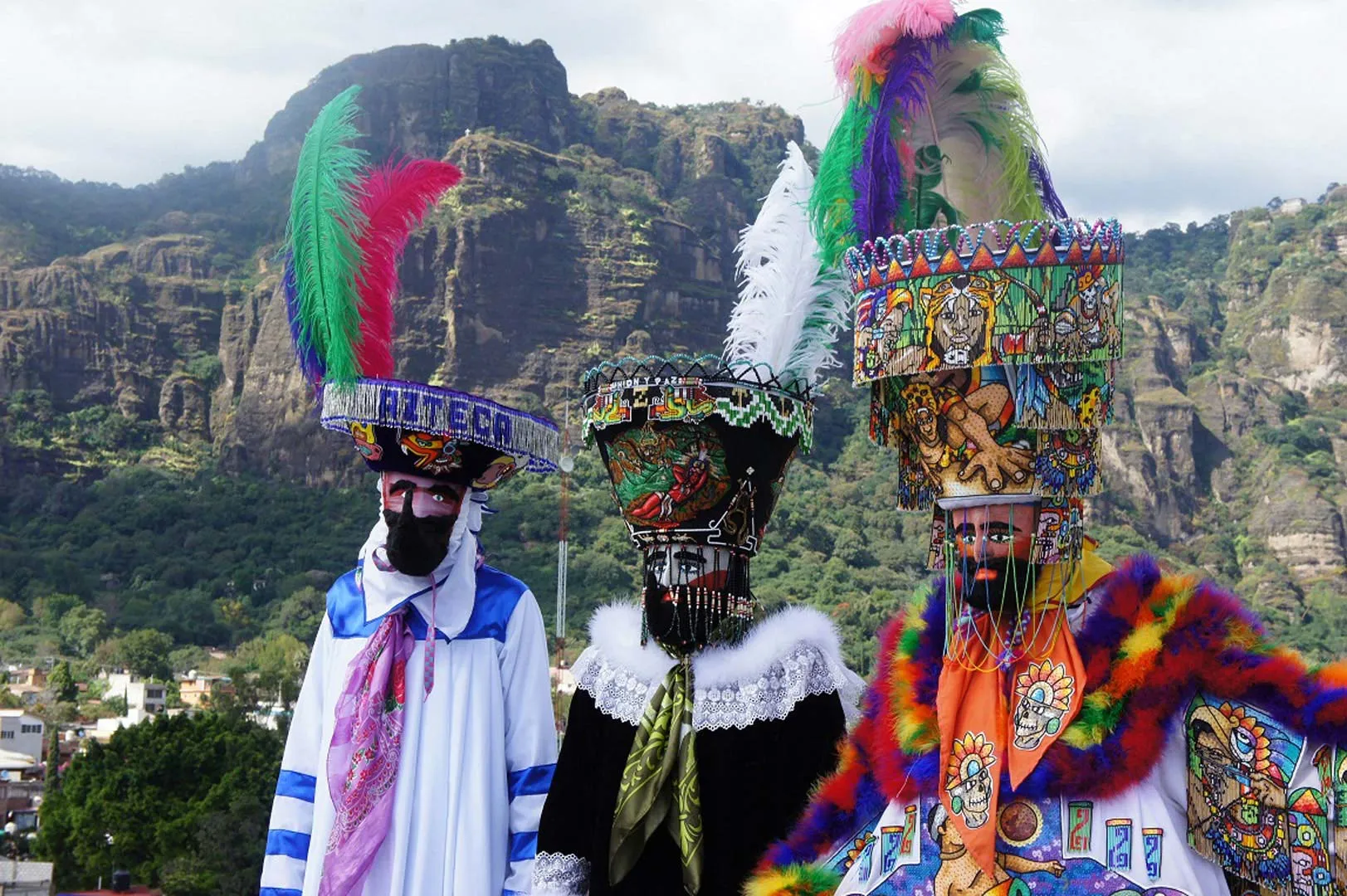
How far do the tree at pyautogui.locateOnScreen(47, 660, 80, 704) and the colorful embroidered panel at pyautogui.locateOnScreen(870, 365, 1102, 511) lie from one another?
191 ft

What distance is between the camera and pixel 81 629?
74938 mm

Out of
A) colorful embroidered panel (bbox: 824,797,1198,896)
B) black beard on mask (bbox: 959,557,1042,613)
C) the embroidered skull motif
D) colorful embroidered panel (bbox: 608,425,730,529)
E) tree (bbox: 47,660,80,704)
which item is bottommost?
tree (bbox: 47,660,80,704)

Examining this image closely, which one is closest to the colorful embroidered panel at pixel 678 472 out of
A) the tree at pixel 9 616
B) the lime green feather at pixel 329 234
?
the lime green feather at pixel 329 234

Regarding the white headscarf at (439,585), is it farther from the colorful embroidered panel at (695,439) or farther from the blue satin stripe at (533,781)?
the colorful embroidered panel at (695,439)

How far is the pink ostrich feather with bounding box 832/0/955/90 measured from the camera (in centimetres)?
419

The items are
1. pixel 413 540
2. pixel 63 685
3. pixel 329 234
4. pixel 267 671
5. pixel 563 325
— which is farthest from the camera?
pixel 563 325

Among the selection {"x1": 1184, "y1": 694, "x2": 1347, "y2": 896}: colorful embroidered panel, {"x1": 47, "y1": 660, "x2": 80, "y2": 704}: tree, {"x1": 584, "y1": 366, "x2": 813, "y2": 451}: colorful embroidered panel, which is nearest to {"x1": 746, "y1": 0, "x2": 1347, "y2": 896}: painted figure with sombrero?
{"x1": 1184, "y1": 694, "x2": 1347, "y2": 896}: colorful embroidered panel

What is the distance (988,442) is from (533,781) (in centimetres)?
236

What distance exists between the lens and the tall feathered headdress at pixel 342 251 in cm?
593

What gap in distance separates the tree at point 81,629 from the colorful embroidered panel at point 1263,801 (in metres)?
74.9

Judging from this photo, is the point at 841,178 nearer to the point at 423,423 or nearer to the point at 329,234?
the point at 423,423

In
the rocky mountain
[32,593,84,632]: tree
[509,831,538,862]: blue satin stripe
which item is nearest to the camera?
[509,831,538,862]: blue satin stripe

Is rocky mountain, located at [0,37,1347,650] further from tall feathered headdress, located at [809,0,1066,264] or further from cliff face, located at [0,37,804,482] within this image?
tall feathered headdress, located at [809,0,1066,264]

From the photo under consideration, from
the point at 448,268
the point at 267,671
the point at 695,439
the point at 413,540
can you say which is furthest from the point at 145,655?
the point at 695,439
